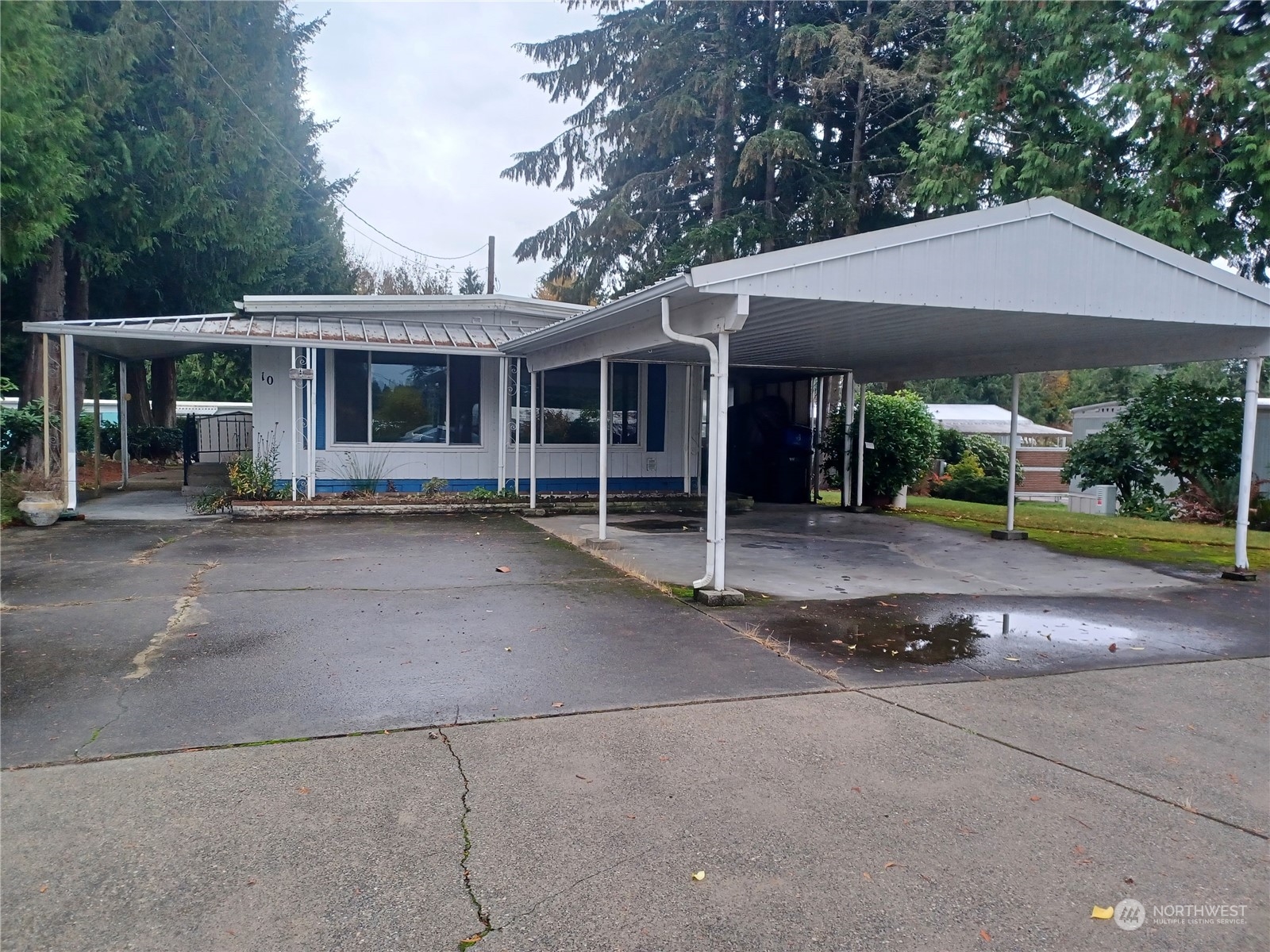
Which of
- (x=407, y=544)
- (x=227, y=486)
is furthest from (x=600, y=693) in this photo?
(x=227, y=486)

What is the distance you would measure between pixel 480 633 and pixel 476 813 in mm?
2561

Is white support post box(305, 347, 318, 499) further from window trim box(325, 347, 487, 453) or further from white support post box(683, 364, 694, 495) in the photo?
white support post box(683, 364, 694, 495)

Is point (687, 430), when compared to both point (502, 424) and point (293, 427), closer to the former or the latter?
point (502, 424)

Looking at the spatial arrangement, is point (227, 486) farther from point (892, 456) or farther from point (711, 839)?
point (711, 839)

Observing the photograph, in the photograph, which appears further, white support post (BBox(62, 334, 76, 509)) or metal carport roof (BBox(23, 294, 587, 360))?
metal carport roof (BBox(23, 294, 587, 360))

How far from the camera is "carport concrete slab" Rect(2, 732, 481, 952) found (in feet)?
7.92

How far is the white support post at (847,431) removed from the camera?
13.7 m

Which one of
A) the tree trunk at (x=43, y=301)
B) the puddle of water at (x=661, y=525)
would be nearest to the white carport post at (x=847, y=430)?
the puddle of water at (x=661, y=525)

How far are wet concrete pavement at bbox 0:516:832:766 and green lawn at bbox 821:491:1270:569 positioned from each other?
6726 mm

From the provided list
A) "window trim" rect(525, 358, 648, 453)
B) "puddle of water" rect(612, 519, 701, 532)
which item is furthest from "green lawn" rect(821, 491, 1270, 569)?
"puddle of water" rect(612, 519, 701, 532)

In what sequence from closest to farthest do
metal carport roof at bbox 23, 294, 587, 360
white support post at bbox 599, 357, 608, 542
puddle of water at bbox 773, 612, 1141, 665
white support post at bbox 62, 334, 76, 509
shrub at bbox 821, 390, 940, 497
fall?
1. puddle of water at bbox 773, 612, 1141, 665
2. white support post at bbox 599, 357, 608, 542
3. white support post at bbox 62, 334, 76, 509
4. metal carport roof at bbox 23, 294, 587, 360
5. shrub at bbox 821, 390, 940, 497

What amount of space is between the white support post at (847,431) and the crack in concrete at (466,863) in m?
11.2

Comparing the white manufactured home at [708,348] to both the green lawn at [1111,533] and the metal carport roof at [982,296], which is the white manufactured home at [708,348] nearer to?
the metal carport roof at [982,296]

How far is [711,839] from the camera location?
300cm
